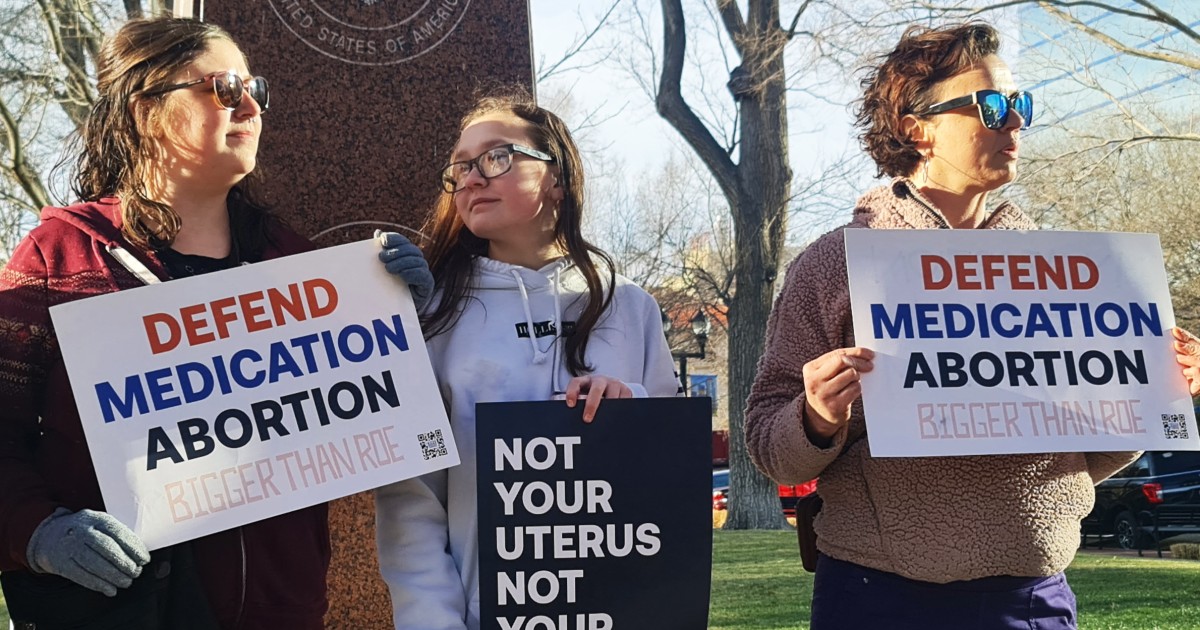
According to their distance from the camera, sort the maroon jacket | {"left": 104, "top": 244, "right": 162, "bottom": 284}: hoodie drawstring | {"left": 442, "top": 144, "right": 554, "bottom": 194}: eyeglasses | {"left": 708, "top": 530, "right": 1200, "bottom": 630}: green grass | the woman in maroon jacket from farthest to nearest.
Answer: {"left": 708, "top": 530, "right": 1200, "bottom": 630}: green grass, {"left": 442, "top": 144, "right": 554, "bottom": 194}: eyeglasses, {"left": 104, "top": 244, "right": 162, "bottom": 284}: hoodie drawstring, the maroon jacket, the woman in maroon jacket

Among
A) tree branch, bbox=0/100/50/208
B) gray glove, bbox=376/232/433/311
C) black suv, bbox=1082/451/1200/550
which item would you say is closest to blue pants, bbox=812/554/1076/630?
gray glove, bbox=376/232/433/311

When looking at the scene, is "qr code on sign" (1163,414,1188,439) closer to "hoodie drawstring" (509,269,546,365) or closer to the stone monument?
"hoodie drawstring" (509,269,546,365)

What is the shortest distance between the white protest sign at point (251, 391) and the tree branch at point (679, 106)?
16.5 m

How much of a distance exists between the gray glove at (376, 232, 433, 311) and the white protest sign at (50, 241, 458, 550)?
0.11 feet

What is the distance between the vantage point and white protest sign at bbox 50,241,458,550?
8.59ft

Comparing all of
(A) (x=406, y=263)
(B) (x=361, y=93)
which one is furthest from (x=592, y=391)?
(B) (x=361, y=93)

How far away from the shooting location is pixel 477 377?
2.94 metres

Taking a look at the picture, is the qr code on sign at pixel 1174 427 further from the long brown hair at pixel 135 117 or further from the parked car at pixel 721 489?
the parked car at pixel 721 489

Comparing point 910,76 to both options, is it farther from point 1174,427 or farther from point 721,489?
point 721,489

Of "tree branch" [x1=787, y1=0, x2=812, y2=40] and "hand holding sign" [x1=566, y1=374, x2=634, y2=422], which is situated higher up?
"tree branch" [x1=787, y1=0, x2=812, y2=40]

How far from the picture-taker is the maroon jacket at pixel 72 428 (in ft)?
8.53

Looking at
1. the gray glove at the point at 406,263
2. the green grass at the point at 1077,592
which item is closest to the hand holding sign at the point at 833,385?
the gray glove at the point at 406,263

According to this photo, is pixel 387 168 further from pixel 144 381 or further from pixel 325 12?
pixel 144 381

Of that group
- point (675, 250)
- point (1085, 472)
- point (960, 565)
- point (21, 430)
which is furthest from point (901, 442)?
point (675, 250)
